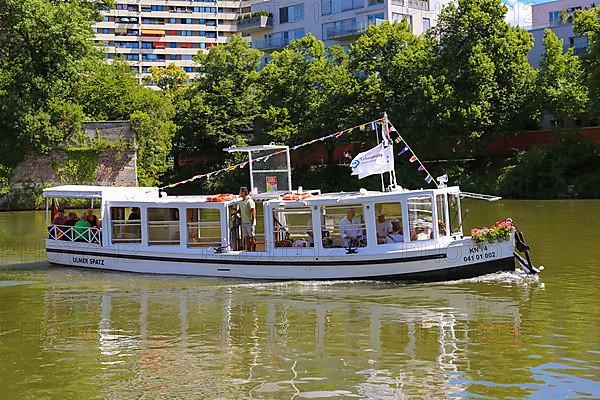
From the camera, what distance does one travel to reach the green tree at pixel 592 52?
55.1m

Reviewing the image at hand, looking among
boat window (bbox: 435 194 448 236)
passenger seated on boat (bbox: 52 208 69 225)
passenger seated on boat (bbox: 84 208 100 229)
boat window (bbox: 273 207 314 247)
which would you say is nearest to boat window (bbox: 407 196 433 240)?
boat window (bbox: 435 194 448 236)

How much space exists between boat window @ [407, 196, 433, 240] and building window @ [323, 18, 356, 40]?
6713 centimetres

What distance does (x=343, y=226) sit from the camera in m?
23.6

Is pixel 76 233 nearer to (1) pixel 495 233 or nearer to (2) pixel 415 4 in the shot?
(1) pixel 495 233

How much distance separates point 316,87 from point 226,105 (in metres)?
8.59

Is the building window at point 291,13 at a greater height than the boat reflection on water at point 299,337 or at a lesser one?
greater

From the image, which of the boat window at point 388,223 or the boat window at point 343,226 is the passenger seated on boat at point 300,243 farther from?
the boat window at point 388,223

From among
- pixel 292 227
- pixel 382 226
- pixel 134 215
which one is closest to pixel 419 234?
pixel 382 226

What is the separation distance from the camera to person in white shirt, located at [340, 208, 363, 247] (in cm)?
2338

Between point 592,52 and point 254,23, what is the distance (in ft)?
172

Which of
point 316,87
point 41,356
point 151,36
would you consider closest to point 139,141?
point 316,87

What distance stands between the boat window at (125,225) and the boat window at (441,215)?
958 centimetres

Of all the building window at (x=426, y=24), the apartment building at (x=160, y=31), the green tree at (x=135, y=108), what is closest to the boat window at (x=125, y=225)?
the green tree at (x=135, y=108)

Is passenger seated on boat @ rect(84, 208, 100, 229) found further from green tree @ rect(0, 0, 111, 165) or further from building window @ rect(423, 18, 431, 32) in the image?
building window @ rect(423, 18, 431, 32)
